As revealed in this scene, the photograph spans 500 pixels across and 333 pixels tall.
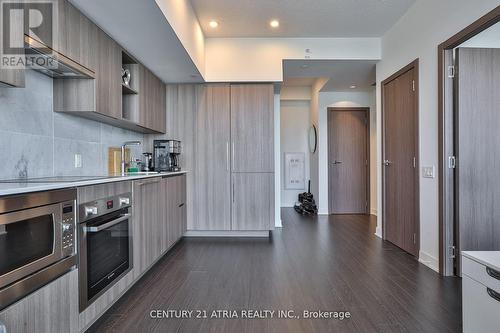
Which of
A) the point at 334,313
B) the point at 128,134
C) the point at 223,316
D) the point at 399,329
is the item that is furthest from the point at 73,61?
the point at 399,329

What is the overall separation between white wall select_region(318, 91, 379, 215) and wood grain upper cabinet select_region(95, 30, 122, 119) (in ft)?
14.3

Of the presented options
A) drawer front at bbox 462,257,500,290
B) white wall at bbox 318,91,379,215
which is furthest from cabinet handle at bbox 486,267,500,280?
white wall at bbox 318,91,379,215

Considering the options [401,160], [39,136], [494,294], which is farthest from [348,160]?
[39,136]

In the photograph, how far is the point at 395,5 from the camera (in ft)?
10.5

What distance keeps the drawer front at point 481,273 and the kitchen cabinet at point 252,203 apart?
8.65 ft

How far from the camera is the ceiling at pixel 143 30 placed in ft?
6.55

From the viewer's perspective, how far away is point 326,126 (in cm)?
597

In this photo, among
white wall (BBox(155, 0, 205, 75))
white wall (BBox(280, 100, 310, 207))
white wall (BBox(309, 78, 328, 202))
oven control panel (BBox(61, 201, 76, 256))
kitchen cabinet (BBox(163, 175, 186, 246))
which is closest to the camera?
oven control panel (BBox(61, 201, 76, 256))

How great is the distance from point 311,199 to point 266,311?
4482 mm

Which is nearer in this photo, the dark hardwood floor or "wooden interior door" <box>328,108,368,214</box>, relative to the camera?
the dark hardwood floor

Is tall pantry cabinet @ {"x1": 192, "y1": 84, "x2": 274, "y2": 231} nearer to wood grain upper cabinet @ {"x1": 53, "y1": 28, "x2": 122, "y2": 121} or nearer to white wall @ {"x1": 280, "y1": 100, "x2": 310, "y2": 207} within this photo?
wood grain upper cabinet @ {"x1": 53, "y1": 28, "x2": 122, "y2": 121}

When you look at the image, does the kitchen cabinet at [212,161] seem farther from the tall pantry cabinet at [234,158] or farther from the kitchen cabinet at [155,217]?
the kitchen cabinet at [155,217]

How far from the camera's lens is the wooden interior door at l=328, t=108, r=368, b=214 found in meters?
5.96

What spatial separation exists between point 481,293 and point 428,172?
5.63 feet
